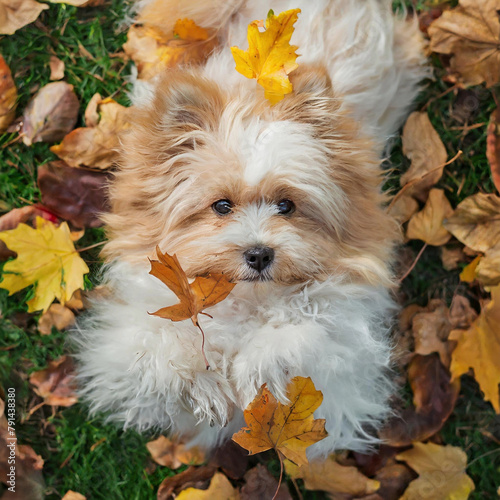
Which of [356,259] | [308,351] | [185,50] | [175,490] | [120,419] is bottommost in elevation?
[175,490]

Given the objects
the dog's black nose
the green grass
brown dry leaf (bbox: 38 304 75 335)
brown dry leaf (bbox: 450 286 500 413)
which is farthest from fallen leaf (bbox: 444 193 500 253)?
brown dry leaf (bbox: 38 304 75 335)

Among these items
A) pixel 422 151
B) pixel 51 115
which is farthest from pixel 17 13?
pixel 422 151

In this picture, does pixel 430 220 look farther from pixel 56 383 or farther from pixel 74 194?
pixel 56 383

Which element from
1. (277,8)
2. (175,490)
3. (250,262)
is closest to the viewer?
(250,262)

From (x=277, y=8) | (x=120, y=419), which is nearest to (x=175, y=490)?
(x=120, y=419)

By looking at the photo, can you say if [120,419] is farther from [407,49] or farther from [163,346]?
[407,49]

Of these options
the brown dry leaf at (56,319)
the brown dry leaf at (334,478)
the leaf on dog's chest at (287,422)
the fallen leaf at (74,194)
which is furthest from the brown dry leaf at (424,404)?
the fallen leaf at (74,194)
